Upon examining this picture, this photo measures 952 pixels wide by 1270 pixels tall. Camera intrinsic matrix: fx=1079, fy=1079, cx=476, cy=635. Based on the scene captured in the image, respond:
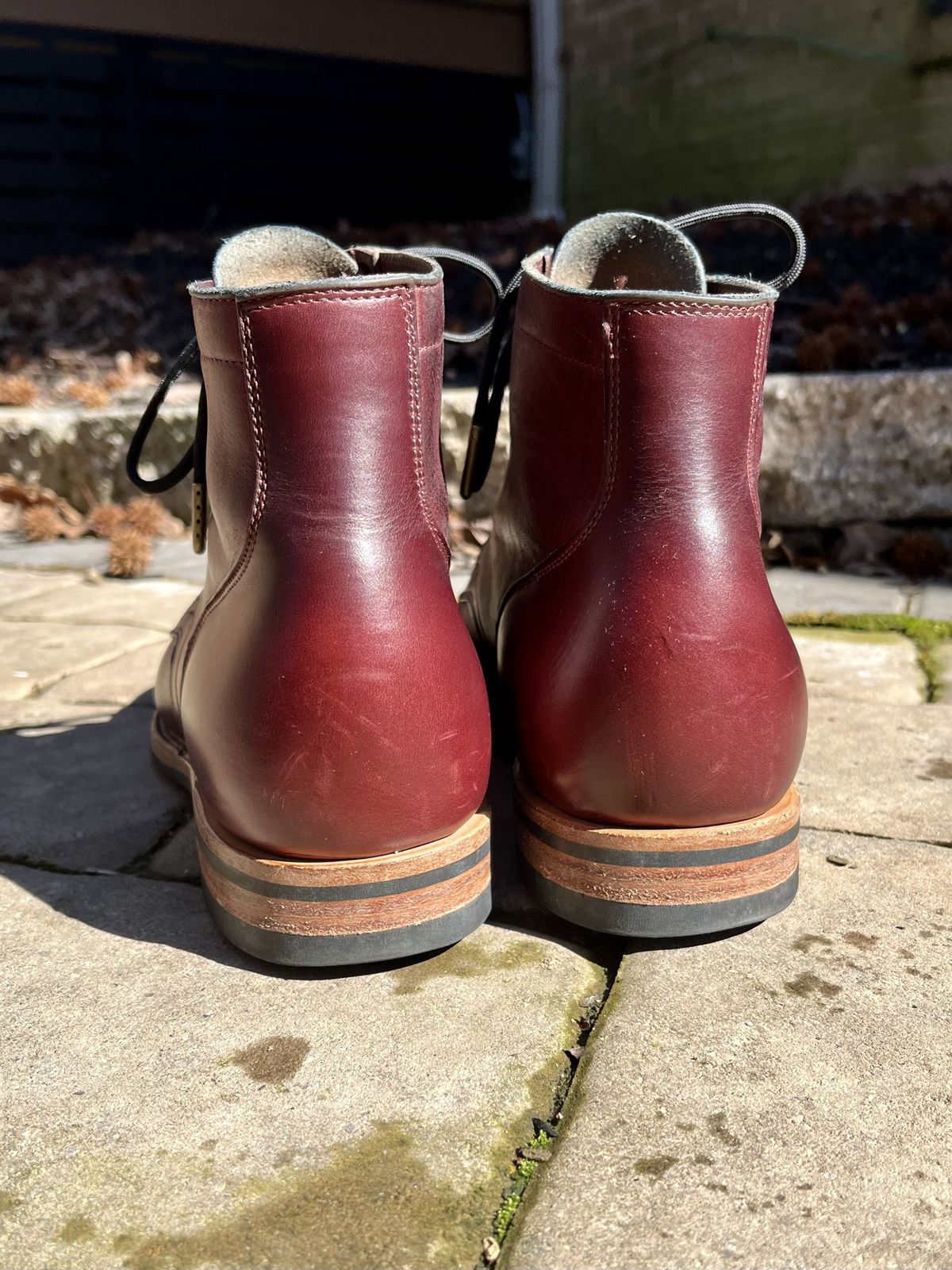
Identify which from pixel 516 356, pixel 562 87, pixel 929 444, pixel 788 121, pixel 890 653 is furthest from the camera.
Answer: pixel 562 87

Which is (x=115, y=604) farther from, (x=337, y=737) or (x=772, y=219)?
(x=772, y=219)

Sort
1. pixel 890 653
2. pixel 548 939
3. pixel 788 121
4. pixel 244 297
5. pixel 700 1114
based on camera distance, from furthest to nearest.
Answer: pixel 788 121, pixel 890 653, pixel 548 939, pixel 244 297, pixel 700 1114

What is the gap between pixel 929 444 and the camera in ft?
9.52

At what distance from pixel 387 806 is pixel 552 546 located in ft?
1.26

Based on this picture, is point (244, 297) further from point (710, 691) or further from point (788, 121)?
point (788, 121)

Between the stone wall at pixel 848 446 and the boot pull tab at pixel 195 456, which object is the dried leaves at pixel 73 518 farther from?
the boot pull tab at pixel 195 456

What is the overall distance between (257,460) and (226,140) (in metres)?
7.20

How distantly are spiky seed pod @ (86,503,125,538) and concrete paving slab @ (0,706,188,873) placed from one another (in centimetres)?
173

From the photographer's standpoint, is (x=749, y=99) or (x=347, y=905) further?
(x=749, y=99)

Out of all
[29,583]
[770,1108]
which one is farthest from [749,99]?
[770,1108]

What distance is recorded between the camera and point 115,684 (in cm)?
216

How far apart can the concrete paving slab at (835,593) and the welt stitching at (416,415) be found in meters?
1.48

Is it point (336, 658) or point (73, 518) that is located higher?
point (336, 658)

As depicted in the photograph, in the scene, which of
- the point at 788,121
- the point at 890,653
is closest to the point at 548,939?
the point at 890,653
